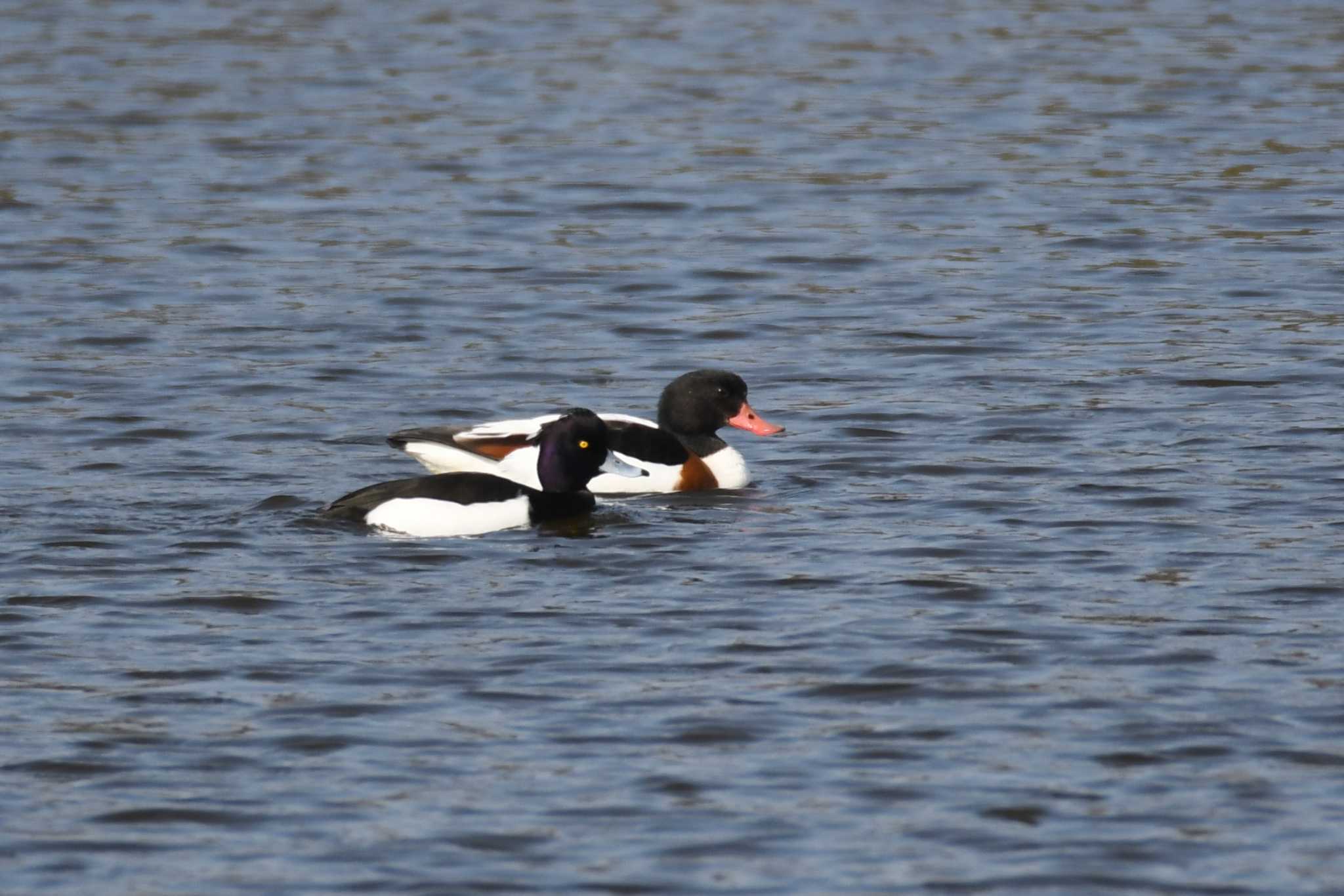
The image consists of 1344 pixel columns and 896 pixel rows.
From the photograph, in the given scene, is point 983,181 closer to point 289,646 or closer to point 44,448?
point 44,448

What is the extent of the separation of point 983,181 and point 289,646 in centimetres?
1315

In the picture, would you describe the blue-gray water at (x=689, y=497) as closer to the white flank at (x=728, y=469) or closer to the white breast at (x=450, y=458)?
the white flank at (x=728, y=469)

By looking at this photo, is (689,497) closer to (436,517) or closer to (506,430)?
(506,430)

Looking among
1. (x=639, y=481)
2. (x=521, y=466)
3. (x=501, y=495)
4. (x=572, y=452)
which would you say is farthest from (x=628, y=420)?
(x=501, y=495)

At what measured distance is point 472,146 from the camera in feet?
76.5

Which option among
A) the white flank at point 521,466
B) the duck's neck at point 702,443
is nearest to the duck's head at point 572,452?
the white flank at point 521,466

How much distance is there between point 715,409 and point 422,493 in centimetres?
244

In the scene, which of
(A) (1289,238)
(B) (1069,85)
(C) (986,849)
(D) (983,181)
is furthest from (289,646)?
(B) (1069,85)

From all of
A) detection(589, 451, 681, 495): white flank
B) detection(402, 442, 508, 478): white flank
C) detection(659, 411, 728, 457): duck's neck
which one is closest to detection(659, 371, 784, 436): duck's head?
detection(659, 411, 728, 457): duck's neck

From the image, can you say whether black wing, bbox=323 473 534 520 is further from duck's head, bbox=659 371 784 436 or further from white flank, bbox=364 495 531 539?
duck's head, bbox=659 371 784 436

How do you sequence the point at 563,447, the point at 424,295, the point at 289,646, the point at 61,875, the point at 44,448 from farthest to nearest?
the point at 424,295 → the point at 44,448 → the point at 563,447 → the point at 289,646 → the point at 61,875

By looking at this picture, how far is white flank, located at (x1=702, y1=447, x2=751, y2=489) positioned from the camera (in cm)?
1280

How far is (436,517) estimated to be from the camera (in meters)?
11.4

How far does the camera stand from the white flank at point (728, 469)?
1280 cm
